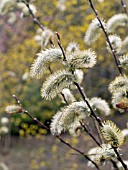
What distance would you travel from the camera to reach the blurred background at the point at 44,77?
6848mm

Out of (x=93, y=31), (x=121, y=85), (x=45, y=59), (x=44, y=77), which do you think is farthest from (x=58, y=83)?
(x=44, y=77)

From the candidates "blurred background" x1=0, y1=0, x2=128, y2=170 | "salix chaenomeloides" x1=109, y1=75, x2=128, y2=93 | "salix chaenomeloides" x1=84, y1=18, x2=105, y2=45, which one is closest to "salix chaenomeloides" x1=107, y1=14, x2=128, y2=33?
"salix chaenomeloides" x1=84, y1=18, x2=105, y2=45

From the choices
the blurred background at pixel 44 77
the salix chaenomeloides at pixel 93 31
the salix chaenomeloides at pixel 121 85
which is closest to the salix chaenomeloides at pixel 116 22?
the salix chaenomeloides at pixel 93 31

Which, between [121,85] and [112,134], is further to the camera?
[121,85]

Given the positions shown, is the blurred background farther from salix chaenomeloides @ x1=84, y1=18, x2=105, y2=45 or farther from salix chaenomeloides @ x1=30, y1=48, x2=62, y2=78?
salix chaenomeloides @ x1=30, y1=48, x2=62, y2=78

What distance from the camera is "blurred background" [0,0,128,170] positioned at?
270 inches

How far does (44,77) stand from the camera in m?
7.54

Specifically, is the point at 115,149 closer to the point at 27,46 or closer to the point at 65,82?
the point at 65,82

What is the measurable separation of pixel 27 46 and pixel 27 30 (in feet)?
1.72

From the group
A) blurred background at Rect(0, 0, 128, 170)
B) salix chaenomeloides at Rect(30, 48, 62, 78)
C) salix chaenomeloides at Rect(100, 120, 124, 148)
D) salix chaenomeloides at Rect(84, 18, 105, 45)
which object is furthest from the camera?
blurred background at Rect(0, 0, 128, 170)

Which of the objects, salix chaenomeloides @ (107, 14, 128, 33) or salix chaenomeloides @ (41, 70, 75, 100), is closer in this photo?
salix chaenomeloides @ (41, 70, 75, 100)

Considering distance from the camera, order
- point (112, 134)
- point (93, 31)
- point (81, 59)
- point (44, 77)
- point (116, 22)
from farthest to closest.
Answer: point (44, 77) < point (116, 22) < point (93, 31) < point (81, 59) < point (112, 134)

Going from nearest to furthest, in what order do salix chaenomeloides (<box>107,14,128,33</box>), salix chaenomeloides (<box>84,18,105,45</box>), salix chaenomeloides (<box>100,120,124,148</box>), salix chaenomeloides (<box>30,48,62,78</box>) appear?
salix chaenomeloides (<box>100,120,124,148</box>) < salix chaenomeloides (<box>30,48,62,78</box>) < salix chaenomeloides (<box>84,18,105,45</box>) < salix chaenomeloides (<box>107,14,128,33</box>)

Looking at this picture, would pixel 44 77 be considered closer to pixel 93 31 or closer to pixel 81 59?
pixel 93 31
